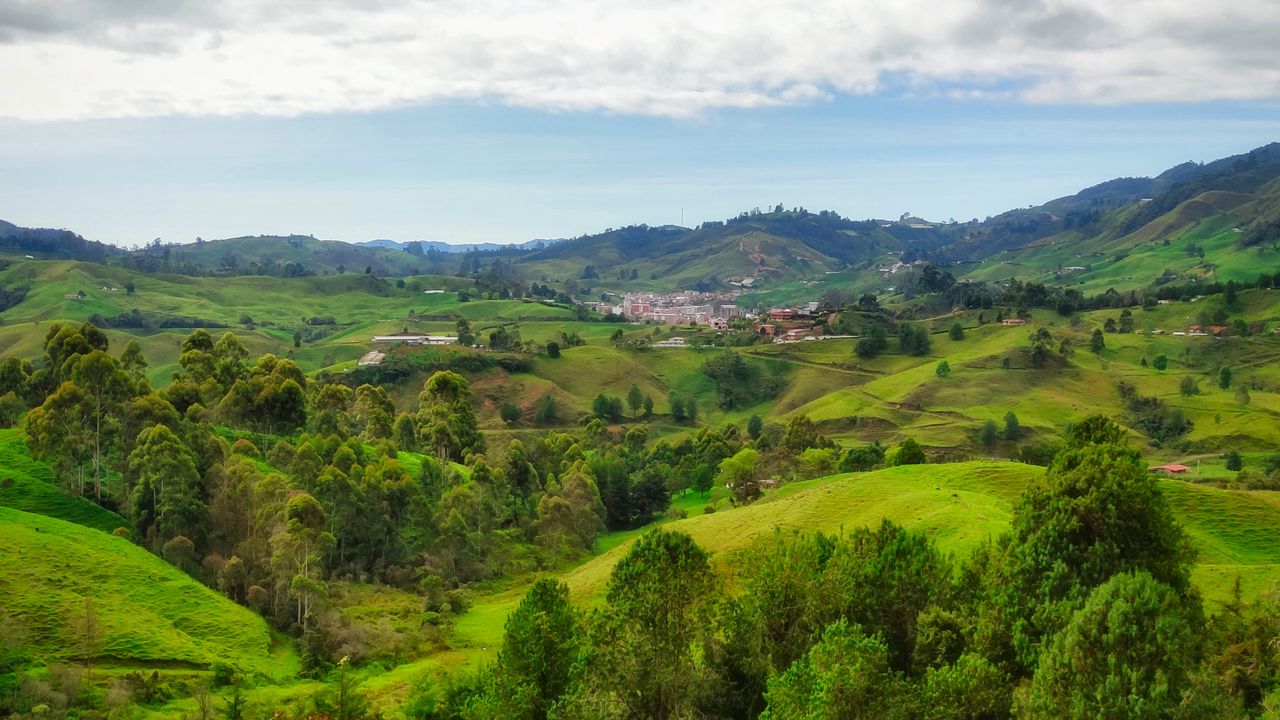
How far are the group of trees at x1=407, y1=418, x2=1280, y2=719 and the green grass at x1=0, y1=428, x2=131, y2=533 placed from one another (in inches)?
1125

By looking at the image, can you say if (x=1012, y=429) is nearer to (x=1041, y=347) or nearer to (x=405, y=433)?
(x=1041, y=347)

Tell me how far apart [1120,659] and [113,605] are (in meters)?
38.8

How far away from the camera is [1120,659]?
66.6 ft

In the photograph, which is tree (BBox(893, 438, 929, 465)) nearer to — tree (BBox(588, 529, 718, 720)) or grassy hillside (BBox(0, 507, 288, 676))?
tree (BBox(588, 529, 718, 720))

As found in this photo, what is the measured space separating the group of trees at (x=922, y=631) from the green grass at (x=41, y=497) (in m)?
28.6

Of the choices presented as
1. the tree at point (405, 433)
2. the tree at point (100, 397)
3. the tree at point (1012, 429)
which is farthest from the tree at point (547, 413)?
the tree at point (100, 397)

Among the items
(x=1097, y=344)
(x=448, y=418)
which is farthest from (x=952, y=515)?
(x=1097, y=344)

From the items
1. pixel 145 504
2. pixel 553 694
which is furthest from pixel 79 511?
pixel 553 694

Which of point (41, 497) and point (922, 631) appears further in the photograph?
point (41, 497)

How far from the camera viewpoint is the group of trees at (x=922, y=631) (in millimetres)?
20562

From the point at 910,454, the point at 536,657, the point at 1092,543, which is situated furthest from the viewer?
the point at 910,454

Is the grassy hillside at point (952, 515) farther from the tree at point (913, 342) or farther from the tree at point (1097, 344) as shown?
the tree at point (913, 342)

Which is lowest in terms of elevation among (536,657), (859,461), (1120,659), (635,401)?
(635,401)

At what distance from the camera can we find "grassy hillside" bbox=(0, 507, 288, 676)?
35906 mm
